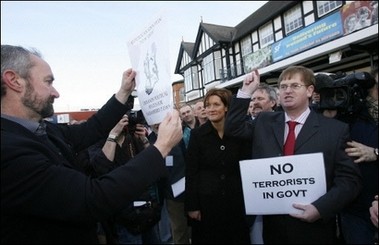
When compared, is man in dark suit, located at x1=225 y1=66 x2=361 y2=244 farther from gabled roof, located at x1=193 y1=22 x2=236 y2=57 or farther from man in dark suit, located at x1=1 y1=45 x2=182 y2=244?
gabled roof, located at x1=193 y1=22 x2=236 y2=57

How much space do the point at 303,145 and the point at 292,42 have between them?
1507 centimetres

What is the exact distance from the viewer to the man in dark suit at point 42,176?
4.15ft

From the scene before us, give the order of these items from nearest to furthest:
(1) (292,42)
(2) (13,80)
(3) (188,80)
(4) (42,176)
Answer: (4) (42,176), (2) (13,80), (1) (292,42), (3) (188,80)

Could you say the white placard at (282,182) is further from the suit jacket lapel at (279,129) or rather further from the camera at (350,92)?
the camera at (350,92)

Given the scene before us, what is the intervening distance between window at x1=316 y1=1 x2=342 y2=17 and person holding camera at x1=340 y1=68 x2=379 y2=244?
17.3m

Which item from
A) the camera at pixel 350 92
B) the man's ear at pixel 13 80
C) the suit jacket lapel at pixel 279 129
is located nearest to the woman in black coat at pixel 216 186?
the suit jacket lapel at pixel 279 129

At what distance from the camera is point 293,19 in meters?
20.4

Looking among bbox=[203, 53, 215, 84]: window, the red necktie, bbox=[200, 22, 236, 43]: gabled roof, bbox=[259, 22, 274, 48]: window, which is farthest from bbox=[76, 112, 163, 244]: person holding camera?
bbox=[203, 53, 215, 84]: window

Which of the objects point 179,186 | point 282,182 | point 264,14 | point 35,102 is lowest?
point 179,186

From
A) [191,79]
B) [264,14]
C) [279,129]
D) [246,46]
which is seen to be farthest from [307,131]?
[191,79]

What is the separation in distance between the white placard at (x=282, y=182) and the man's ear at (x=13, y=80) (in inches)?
61.1

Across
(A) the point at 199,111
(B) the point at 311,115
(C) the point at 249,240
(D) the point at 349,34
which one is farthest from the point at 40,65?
(D) the point at 349,34

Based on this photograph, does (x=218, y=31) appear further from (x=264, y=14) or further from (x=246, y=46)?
(x=264, y=14)

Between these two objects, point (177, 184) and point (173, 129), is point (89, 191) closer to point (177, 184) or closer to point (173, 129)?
point (173, 129)
